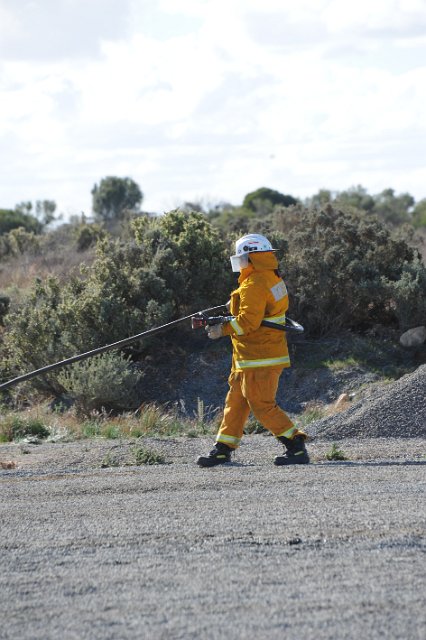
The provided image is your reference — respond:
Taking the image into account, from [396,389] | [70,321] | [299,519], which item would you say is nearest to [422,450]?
[396,389]

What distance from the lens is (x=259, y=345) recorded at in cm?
973

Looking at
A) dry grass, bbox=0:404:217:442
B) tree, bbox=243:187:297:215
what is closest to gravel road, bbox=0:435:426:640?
dry grass, bbox=0:404:217:442

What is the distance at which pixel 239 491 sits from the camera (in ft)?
27.0

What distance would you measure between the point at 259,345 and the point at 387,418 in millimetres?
2703

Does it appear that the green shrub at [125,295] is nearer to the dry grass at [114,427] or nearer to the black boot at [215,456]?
the dry grass at [114,427]

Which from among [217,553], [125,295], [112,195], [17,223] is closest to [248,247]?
[217,553]

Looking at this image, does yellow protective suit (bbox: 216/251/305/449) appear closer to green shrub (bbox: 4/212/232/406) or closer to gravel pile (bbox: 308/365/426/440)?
gravel pile (bbox: 308/365/426/440)

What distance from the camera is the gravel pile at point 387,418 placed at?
38.2 ft

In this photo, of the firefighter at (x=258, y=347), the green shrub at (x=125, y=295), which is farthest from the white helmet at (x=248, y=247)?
the green shrub at (x=125, y=295)

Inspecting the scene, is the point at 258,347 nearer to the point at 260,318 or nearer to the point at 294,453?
the point at 260,318

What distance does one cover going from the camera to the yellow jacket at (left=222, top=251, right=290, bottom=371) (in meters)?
9.61

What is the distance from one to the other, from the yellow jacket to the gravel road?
0.99 m

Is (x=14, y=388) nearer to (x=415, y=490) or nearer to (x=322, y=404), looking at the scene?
(x=322, y=404)

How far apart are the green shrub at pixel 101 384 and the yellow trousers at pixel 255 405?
580cm
